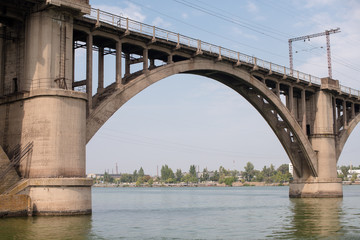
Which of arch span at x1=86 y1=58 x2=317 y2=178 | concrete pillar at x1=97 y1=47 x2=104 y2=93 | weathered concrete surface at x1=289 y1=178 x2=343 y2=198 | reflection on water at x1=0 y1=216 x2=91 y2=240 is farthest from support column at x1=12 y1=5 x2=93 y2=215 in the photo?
weathered concrete surface at x1=289 y1=178 x2=343 y2=198

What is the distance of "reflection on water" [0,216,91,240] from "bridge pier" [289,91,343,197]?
38.6m

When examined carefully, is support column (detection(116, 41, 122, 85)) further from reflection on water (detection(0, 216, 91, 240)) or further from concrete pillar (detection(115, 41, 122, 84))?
reflection on water (detection(0, 216, 91, 240))

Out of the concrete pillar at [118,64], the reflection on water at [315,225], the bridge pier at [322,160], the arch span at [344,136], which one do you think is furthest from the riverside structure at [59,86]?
the arch span at [344,136]

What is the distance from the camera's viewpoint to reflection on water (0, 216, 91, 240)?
22266 mm

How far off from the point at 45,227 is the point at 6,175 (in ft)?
21.6

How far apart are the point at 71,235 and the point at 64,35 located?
15.4 metres

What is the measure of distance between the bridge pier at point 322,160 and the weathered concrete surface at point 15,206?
41.3 metres

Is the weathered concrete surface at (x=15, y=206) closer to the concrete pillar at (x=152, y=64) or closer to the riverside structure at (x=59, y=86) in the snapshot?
the riverside structure at (x=59, y=86)

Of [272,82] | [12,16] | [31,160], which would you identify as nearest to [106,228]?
[31,160]

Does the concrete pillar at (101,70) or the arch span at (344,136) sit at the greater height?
the concrete pillar at (101,70)

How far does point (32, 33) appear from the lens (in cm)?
3184

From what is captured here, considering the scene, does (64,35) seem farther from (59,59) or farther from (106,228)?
(106,228)

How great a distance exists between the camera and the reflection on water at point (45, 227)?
2227 centimetres

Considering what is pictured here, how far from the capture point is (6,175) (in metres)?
29.6
